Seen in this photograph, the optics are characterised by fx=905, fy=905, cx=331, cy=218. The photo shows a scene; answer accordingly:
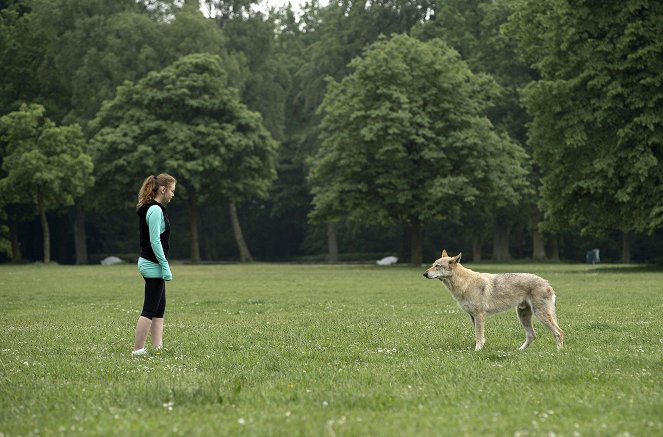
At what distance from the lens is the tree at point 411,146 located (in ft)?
173

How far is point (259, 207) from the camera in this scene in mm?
88438

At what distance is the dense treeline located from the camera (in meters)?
44.2

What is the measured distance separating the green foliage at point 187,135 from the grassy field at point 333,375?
4343cm

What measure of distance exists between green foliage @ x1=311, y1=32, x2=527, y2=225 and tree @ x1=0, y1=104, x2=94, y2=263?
17446 mm

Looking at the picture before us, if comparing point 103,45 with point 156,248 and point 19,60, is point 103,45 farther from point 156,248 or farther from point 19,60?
point 156,248

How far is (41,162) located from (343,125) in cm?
2090

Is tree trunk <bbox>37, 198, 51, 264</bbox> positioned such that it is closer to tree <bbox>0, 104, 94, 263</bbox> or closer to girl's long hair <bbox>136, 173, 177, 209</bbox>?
tree <bbox>0, 104, 94, 263</bbox>

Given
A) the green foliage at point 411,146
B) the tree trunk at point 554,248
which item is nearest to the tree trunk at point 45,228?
the green foliage at point 411,146

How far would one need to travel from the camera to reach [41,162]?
61.0 metres

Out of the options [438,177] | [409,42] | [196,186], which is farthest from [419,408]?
[196,186]

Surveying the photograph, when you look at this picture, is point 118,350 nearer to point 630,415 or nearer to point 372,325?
point 372,325

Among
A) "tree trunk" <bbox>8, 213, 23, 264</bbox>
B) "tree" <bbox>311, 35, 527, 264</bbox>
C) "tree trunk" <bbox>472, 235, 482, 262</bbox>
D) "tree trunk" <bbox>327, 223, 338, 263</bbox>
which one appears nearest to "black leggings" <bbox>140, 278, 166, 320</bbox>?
"tree" <bbox>311, 35, 527, 264</bbox>

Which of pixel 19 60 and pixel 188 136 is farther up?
pixel 19 60

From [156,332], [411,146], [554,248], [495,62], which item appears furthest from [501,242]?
[156,332]
